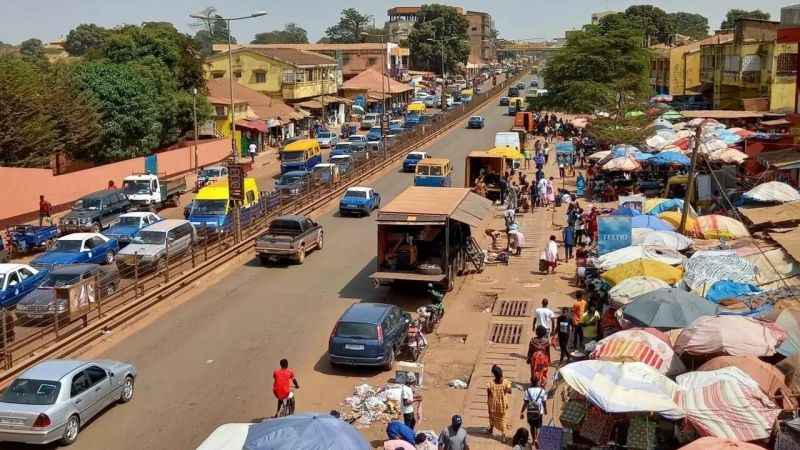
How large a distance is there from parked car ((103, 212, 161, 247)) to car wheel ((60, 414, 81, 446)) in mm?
14175

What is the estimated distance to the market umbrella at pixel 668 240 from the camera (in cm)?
2342

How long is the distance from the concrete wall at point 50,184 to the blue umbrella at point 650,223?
25.8m

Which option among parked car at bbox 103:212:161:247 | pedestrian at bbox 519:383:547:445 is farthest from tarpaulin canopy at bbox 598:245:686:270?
parked car at bbox 103:212:161:247

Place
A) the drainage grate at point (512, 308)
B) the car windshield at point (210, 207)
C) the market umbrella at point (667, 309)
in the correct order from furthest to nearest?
the car windshield at point (210, 207) → the drainage grate at point (512, 308) → the market umbrella at point (667, 309)

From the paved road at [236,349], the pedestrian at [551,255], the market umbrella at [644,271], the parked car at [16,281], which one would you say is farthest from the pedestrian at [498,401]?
the parked car at [16,281]

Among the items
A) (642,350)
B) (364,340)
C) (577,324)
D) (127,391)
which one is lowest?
(127,391)

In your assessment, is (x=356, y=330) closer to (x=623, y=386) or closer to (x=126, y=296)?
(x=623, y=386)

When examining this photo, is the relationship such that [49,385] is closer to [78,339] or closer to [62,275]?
[78,339]

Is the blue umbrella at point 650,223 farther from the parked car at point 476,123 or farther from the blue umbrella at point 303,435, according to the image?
the parked car at point 476,123

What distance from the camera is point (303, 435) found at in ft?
35.3

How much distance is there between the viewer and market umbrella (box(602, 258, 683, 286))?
19969 millimetres

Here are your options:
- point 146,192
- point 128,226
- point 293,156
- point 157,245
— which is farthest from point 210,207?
point 293,156

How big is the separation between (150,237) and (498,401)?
15596 millimetres

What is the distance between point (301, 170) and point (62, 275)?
78.4ft
